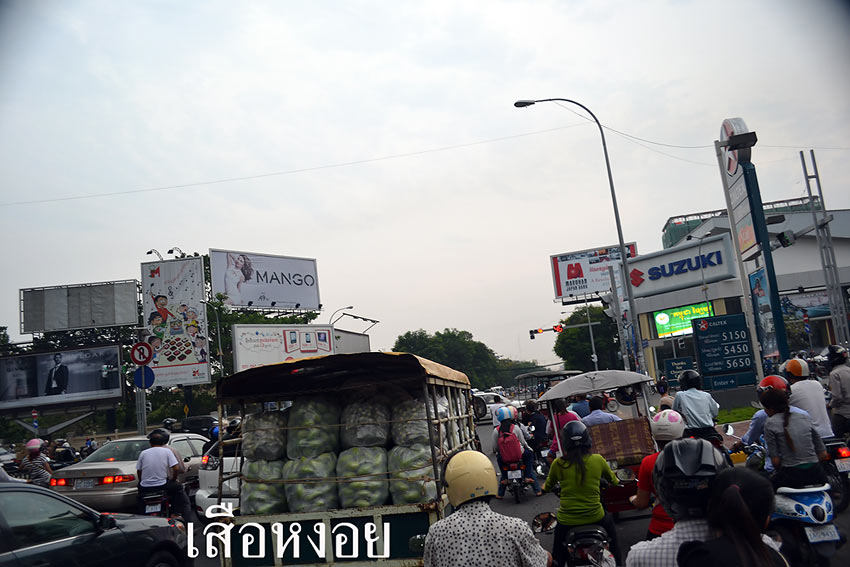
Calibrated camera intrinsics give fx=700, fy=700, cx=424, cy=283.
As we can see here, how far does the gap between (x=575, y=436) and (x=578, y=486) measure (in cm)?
38

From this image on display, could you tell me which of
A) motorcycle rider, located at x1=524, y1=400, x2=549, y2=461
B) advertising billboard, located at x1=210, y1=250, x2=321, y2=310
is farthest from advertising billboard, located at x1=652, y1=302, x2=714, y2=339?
motorcycle rider, located at x1=524, y1=400, x2=549, y2=461

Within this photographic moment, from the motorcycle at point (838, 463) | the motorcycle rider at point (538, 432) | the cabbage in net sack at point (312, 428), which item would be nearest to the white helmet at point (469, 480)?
the cabbage in net sack at point (312, 428)

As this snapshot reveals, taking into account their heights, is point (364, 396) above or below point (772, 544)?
above

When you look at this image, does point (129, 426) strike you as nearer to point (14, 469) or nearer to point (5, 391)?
point (5, 391)

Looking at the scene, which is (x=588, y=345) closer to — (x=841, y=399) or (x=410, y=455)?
(x=841, y=399)

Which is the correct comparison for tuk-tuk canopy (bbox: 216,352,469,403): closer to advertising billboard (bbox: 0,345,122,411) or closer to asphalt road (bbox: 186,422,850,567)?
asphalt road (bbox: 186,422,850,567)

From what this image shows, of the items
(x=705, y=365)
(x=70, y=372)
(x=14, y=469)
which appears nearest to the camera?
(x=705, y=365)

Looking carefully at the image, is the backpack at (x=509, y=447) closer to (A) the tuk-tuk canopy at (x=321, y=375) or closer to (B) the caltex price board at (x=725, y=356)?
(A) the tuk-tuk canopy at (x=321, y=375)

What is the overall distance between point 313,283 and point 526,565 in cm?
4566

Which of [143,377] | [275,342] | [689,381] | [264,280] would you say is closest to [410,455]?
[689,381]

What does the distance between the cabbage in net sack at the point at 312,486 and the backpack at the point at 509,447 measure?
18.5ft

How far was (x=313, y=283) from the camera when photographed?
4816 cm

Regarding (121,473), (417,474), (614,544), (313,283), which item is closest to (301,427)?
(417,474)

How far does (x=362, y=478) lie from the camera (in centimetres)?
607
